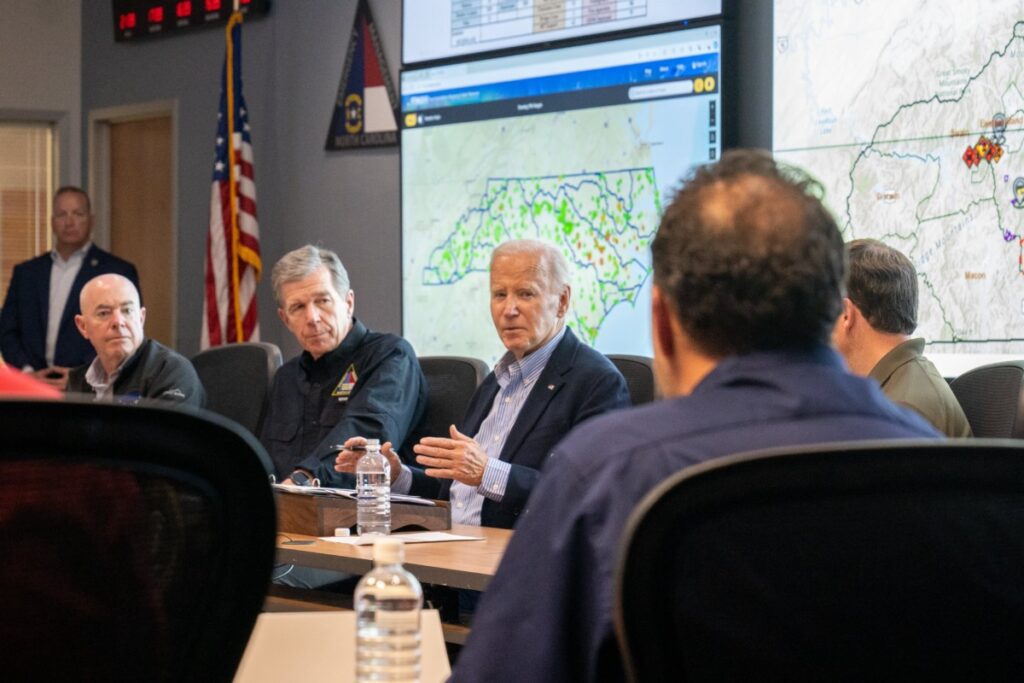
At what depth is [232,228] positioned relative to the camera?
6.22 metres

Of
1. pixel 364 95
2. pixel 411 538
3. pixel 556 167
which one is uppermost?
pixel 364 95

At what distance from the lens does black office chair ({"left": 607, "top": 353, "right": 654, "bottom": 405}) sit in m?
3.59

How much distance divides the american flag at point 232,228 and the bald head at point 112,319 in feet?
5.38

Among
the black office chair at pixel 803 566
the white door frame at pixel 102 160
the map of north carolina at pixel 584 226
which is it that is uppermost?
the white door frame at pixel 102 160

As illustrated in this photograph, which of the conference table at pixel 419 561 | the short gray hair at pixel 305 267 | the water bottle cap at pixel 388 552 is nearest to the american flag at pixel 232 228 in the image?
the short gray hair at pixel 305 267

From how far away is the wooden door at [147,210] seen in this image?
7.27 m

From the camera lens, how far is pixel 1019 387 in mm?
2977

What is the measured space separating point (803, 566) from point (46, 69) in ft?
24.1

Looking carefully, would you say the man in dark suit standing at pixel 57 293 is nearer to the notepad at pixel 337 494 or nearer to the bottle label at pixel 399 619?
the notepad at pixel 337 494

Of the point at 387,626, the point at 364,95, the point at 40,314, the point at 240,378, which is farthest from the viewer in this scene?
the point at 40,314

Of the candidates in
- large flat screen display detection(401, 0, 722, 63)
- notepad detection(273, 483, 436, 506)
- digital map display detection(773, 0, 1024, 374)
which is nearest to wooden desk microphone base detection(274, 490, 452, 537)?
notepad detection(273, 483, 436, 506)

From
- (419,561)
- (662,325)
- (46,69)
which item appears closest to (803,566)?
(662,325)

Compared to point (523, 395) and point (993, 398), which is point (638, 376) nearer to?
point (523, 395)

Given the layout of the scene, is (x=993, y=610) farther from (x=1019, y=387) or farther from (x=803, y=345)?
(x=1019, y=387)
